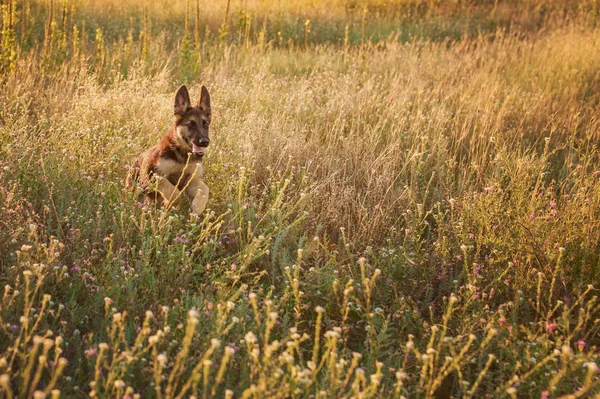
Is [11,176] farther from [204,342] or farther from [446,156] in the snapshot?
[446,156]

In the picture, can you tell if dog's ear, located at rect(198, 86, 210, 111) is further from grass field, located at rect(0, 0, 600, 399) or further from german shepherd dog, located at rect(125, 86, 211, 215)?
grass field, located at rect(0, 0, 600, 399)

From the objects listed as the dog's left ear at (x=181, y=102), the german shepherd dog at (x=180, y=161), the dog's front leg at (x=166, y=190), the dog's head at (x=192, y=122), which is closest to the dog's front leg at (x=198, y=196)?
the german shepherd dog at (x=180, y=161)

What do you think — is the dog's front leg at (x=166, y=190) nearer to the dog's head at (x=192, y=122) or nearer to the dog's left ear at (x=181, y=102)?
the dog's head at (x=192, y=122)

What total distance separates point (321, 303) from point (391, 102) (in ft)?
13.9

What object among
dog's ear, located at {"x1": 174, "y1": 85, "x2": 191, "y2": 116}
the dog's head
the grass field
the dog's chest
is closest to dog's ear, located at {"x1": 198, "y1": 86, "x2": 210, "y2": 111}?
the dog's head

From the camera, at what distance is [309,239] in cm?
467

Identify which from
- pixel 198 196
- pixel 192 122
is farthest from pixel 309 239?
pixel 192 122

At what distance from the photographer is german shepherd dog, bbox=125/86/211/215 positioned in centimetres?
457

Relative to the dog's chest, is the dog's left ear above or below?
above

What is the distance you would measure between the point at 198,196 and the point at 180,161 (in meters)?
0.42

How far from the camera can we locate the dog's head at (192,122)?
4.60 meters

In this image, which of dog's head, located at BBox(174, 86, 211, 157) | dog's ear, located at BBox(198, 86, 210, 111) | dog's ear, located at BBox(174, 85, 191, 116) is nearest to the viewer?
dog's head, located at BBox(174, 86, 211, 157)

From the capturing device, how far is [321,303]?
380cm

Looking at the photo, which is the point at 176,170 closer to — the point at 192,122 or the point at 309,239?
the point at 192,122
